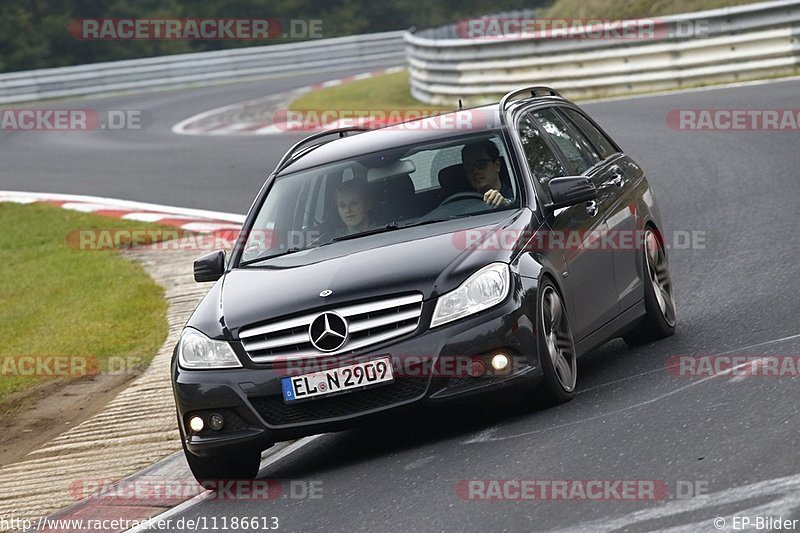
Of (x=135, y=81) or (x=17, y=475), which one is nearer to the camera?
(x=17, y=475)

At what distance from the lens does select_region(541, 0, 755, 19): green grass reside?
98.3 ft

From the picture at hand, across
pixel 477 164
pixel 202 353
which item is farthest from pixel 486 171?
pixel 202 353

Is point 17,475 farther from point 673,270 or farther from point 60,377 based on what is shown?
point 673,270

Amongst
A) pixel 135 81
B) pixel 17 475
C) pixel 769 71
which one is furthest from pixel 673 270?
pixel 135 81

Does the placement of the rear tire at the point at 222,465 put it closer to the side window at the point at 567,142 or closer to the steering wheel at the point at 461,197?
the steering wheel at the point at 461,197

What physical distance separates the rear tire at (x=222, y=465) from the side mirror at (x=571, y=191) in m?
2.02

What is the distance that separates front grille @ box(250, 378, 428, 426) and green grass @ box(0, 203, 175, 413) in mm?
3599

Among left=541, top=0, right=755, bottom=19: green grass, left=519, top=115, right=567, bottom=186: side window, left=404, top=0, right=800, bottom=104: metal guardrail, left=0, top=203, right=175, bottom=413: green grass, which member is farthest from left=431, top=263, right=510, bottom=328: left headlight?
left=541, top=0, right=755, bottom=19: green grass

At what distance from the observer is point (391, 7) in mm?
60594

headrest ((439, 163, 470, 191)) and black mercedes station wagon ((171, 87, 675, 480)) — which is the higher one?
headrest ((439, 163, 470, 191))

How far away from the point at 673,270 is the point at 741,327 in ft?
8.63

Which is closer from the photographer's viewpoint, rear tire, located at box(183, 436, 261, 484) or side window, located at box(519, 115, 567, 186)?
rear tire, located at box(183, 436, 261, 484)

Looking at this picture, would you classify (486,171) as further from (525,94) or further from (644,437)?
(644,437)

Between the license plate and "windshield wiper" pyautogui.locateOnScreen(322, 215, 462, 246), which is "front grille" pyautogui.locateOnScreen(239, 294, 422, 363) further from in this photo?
"windshield wiper" pyautogui.locateOnScreen(322, 215, 462, 246)
